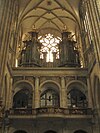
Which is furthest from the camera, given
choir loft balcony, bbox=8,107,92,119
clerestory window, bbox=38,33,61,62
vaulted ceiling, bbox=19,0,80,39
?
vaulted ceiling, bbox=19,0,80,39

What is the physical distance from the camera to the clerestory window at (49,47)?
2837cm

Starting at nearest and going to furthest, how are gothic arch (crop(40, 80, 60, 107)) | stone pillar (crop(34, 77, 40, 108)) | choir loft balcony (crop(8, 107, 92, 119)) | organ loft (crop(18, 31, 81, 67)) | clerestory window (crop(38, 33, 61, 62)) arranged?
choir loft balcony (crop(8, 107, 92, 119)) < stone pillar (crop(34, 77, 40, 108)) < gothic arch (crop(40, 80, 60, 107)) < organ loft (crop(18, 31, 81, 67)) < clerestory window (crop(38, 33, 61, 62))

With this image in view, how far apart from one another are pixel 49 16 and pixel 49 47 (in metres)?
3.84

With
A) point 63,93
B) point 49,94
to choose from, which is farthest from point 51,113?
point 49,94

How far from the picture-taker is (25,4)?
92.6 feet

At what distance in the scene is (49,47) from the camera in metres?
29.6

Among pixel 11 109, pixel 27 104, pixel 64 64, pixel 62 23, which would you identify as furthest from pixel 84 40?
pixel 11 109

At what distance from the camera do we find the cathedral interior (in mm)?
20942

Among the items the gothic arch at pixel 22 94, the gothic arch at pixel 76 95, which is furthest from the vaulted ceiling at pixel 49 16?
the gothic arch at pixel 22 94

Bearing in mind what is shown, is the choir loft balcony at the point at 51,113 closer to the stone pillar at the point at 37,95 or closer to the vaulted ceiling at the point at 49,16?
the stone pillar at the point at 37,95

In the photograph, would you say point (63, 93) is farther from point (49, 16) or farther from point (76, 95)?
point (49, 16)

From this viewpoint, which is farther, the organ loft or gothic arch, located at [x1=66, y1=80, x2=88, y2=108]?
the organ loft

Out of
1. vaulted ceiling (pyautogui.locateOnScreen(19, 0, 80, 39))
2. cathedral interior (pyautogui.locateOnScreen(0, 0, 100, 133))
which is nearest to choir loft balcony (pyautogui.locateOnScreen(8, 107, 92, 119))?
cathedral interior (pyautogui.locateOnScreen(0, 0, 100, 133))

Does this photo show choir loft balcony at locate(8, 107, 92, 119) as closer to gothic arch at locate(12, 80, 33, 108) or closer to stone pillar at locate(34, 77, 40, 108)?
stone pillar at locate(34, 77, 40, 108)
